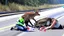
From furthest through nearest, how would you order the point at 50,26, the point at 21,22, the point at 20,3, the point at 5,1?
1. the point at 20,3
2. the point at 5,1
3. the point at 50,26
4. the point at 21,22

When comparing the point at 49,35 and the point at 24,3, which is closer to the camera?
the point at 49,35

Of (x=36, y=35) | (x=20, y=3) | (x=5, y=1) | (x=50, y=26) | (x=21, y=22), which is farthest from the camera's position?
(x=20, y=3)

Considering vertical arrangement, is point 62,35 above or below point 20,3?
above

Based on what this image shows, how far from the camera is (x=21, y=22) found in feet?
45.1

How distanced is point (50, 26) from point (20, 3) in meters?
54.5

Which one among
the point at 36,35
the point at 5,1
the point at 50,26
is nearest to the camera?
the point at 36,35

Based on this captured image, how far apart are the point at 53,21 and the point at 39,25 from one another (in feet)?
2.76

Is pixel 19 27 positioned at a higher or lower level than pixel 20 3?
higher

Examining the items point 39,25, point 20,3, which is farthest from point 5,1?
point 39,25

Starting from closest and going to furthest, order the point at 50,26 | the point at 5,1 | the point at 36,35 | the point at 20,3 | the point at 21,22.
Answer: the point at 36,35, the point at 21,22, the point at 50,26, the point at 5,1, the point at 20,3

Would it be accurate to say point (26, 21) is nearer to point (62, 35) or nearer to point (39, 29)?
point (39, 29)

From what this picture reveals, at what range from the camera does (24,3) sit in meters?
70.8

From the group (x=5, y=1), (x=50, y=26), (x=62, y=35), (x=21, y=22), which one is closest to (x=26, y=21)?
(x=21, y=22)

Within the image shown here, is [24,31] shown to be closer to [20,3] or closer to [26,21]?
[26,21]
